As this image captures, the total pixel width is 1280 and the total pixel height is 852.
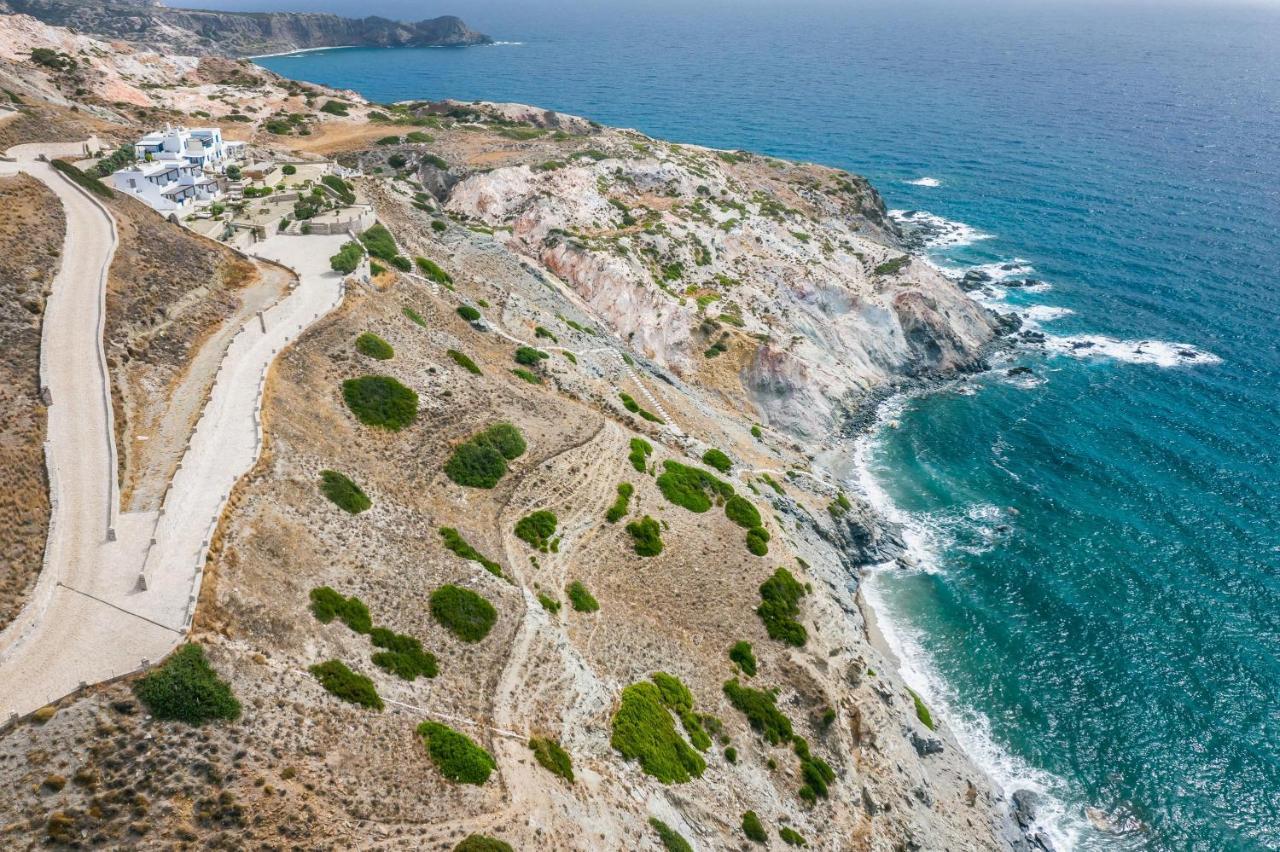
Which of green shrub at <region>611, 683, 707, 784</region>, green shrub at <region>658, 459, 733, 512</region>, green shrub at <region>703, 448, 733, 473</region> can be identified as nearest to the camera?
green shrub at <region>611, 683, 707, 784</region>

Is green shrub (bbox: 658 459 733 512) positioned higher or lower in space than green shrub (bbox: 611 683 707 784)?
higher

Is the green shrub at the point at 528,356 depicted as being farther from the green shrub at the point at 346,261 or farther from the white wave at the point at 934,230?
the white wave at the point at 934,230

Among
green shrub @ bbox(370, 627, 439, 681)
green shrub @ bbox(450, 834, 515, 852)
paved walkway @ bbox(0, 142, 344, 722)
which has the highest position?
paved walkway @ bbox(0, 142, 344, 722)

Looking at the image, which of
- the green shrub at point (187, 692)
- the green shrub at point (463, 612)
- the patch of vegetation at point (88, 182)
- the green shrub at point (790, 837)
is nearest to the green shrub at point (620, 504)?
the green shrub at point (463, 612)

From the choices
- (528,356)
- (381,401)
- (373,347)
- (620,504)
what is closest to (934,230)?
(528,356)

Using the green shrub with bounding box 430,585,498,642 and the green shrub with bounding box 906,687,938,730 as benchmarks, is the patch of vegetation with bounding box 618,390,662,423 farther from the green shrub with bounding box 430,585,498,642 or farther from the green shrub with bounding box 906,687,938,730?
the green shrub with bounding box 430,585,498,642

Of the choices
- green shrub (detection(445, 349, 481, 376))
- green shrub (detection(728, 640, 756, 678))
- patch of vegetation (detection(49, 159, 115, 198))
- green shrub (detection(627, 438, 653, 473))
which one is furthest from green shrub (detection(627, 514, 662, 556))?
patch of vegetation (detection(49, 159, 115, 198))

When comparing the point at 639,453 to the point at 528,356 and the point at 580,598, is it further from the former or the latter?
the point at 580,598

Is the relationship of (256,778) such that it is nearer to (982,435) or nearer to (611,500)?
(611,500)
